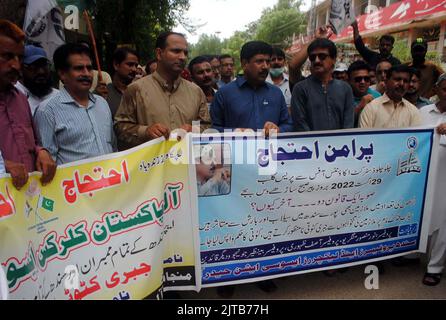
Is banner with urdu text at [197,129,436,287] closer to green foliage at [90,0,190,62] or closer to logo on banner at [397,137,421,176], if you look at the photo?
logo on banner at [397,137,421,176]

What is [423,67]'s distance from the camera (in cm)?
544

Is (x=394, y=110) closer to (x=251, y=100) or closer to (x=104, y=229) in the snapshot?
(x=251, y=100)

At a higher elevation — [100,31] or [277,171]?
[100,31]

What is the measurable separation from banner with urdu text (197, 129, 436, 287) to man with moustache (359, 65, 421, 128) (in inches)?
10.1

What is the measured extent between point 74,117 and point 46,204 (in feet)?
2.07

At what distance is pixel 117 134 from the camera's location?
9.75 feet

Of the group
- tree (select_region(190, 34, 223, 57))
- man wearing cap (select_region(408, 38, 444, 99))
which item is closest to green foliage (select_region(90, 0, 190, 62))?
man wearing cap (select_region(408, 38, 444, 99))

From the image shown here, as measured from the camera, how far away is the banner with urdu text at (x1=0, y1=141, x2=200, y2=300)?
2092 mm

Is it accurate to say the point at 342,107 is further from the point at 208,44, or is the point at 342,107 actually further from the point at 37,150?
the point at 208,44

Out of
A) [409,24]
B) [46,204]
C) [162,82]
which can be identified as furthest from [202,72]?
[409,24]

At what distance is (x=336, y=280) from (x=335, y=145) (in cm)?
124

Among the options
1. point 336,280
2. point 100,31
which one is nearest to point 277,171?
point 336,280

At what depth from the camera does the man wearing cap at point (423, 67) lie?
5289mm

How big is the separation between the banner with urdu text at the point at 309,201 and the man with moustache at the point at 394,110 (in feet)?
0.84
